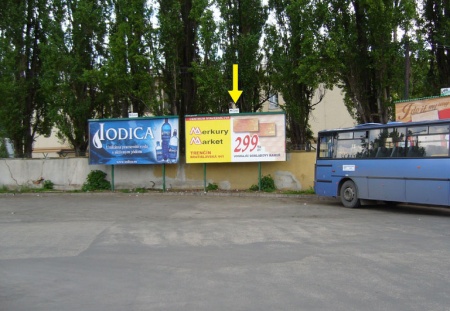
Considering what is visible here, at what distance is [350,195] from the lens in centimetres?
1538

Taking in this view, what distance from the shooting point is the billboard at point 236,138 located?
19359 millimetres

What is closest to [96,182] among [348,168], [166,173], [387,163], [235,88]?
[166,173]

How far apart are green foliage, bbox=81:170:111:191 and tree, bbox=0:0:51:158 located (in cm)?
428

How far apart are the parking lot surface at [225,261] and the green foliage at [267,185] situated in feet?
19.0

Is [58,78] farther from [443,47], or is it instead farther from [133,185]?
[443,47]

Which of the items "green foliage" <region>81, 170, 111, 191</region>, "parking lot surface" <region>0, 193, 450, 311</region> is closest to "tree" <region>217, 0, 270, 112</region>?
"green foliage" <region>81, 170, 111, 191</region>

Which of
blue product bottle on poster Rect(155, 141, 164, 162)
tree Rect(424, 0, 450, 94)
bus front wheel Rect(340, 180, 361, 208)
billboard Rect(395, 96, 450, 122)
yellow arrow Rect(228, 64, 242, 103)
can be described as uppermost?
tree Rect(424, 0, 450, 94)

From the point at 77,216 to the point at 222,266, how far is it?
7685 millimetres

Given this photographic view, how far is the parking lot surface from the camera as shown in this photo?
17.8ft

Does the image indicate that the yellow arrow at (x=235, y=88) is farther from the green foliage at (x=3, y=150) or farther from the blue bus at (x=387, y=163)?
the green foliage at (x=3, y=150)

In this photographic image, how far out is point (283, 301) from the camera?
17.4 feet

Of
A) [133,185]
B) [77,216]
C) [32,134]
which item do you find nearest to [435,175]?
[77,216]

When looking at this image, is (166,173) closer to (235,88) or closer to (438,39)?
(235,88)

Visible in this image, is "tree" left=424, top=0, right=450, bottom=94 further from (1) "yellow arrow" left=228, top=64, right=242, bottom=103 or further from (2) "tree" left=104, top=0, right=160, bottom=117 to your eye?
(2) "tree" left=104, top=0, right=160, bottom=117
